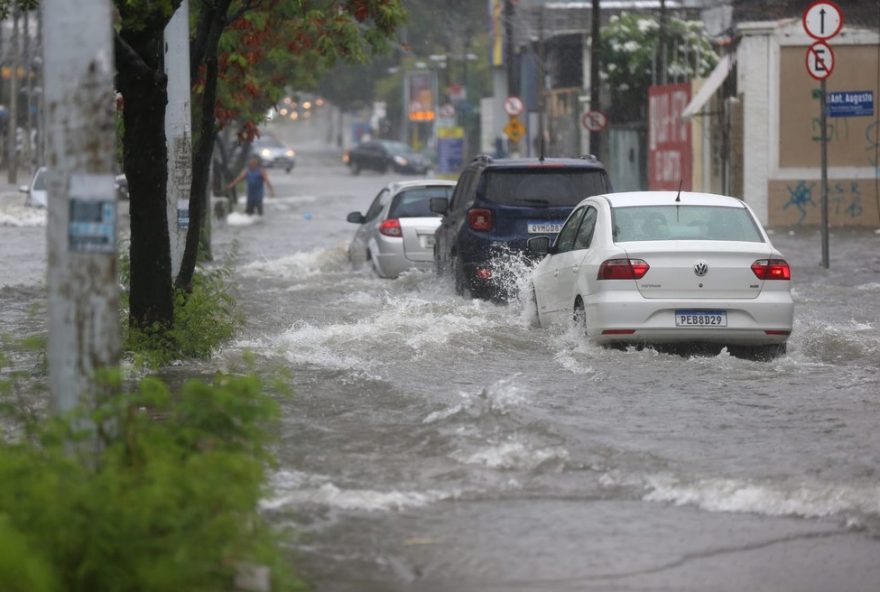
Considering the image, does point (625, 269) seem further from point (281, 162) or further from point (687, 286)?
point (281, 162)

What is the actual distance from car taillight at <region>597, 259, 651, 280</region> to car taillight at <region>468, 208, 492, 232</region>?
14.0ft

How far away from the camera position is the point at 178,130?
13938mm

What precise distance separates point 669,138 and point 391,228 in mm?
19292

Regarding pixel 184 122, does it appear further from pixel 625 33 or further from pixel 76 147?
pixel 625 33

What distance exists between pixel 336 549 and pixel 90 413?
132cm

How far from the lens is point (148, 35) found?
35.6ft

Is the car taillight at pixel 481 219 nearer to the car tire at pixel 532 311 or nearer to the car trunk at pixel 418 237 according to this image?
the car tire at pixel 532 311

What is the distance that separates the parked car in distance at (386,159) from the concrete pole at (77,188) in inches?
2646

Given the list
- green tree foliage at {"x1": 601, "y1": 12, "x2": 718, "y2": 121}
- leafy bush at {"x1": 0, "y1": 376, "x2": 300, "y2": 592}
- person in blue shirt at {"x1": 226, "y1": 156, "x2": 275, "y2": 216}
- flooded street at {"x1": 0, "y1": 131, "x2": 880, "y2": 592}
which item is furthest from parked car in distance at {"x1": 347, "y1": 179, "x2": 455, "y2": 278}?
green tree foliage at {"x1": 601, "y1": 12, "x2": 718, "y2": 121}

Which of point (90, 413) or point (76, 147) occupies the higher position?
point (76, 147)

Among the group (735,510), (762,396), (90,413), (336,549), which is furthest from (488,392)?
(90,413)

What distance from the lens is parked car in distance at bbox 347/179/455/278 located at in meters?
20.0

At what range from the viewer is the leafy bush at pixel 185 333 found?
11.4 metres

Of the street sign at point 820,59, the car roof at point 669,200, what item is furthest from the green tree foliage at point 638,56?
the car roof at point 669,200
